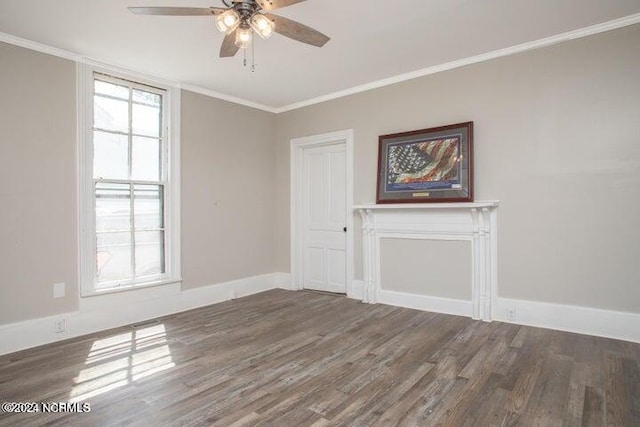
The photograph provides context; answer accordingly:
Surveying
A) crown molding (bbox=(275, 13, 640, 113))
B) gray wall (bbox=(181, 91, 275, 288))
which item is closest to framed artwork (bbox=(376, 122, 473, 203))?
crown molding (bbox=(275, 13, 640, 113))

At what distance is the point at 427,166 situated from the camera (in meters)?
4.00

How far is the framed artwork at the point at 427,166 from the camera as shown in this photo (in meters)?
3.78

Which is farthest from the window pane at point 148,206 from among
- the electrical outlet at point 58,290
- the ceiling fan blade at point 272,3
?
the ceiling fan blade at point 272,3

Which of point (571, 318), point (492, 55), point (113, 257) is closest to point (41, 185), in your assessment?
point (113, 257)

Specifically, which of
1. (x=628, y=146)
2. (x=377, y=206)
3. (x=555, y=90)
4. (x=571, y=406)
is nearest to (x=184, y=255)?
(x=377, y=206)

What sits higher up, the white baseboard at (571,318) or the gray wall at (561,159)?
the gray wall at (561,159)

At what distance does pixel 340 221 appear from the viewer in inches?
196

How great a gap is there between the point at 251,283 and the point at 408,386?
10.3 feet

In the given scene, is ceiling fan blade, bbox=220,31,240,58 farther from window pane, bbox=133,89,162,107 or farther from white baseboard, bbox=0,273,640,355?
white baseboard, bbox=0,273,640,355

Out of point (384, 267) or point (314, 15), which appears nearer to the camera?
point (314, 15)

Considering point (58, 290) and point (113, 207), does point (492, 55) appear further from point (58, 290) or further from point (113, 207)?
point (58, 290)

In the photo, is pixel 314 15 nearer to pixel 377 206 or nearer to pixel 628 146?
pixel 377 206

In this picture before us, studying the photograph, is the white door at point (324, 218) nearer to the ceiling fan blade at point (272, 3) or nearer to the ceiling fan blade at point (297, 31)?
the ceiling fan blade at point (297, 31)

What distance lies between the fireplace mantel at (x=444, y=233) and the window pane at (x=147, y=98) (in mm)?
2711
